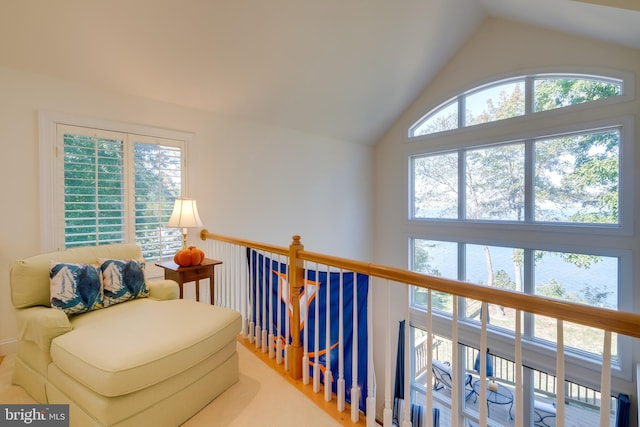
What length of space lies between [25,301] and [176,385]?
3.84ft

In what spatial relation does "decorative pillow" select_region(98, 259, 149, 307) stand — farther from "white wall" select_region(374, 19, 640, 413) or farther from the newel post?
"white wall" select_region(374, 19, 640, 413)

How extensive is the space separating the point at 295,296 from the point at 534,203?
364 centimetres

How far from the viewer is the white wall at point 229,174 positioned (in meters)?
2.33

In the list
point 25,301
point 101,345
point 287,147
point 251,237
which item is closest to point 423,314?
point 251,237

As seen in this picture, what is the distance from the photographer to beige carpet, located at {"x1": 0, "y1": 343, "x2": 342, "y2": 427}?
1.67 metres

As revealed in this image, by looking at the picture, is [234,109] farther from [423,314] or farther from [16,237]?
[423,314]

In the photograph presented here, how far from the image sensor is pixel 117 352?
141 cm

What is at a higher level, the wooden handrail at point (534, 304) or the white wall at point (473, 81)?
the white wall at point (473, 81)

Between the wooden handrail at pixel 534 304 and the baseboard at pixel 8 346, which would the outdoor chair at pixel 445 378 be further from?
the baseboard at pixel 8 346

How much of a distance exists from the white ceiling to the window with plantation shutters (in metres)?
0.52

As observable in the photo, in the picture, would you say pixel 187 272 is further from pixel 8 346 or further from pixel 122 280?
pixel 8 346

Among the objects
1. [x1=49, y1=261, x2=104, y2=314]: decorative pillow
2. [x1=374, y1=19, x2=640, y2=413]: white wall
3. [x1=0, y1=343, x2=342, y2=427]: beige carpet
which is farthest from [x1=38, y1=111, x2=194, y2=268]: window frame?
[x1=374, y1=19, x2=640, y2=413]: white wall

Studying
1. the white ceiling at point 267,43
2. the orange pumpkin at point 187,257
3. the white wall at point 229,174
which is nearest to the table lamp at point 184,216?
the orange pumpkin at point 187,257

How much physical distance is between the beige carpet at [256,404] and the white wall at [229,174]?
92 centimetres
